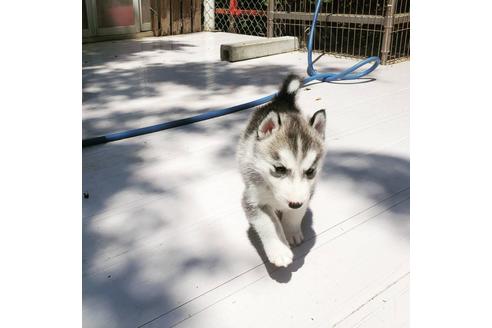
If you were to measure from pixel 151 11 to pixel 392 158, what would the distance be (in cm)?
719

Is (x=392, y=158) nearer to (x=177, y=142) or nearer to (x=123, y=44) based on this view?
(x=177, y=142)

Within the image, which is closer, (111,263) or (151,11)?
(111,263)

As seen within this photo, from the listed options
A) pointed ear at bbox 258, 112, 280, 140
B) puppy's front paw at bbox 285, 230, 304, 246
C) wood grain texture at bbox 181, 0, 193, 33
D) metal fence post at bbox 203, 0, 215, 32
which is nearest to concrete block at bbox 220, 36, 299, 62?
wood grain texture at bbox 181, 0, 193, 33

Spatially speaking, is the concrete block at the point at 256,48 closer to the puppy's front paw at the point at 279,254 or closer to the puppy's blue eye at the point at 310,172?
the puppy's blue eye at the point at 310,172

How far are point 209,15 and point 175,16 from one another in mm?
1009

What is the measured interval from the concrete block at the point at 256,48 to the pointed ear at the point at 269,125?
4837 mm

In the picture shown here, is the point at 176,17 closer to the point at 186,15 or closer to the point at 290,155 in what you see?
the point at 186,15

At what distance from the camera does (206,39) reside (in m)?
8.97

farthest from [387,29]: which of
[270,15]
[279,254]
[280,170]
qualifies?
[279,254]

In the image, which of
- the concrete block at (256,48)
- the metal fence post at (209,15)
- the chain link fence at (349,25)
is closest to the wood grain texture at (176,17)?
the metal fence post at (209,15)

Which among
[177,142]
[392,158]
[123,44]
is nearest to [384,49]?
[392,158]

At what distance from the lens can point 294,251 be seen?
86.4 inches

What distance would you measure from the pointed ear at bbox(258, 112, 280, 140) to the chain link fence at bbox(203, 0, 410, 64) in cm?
492

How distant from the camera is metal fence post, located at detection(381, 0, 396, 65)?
20.3 ft
